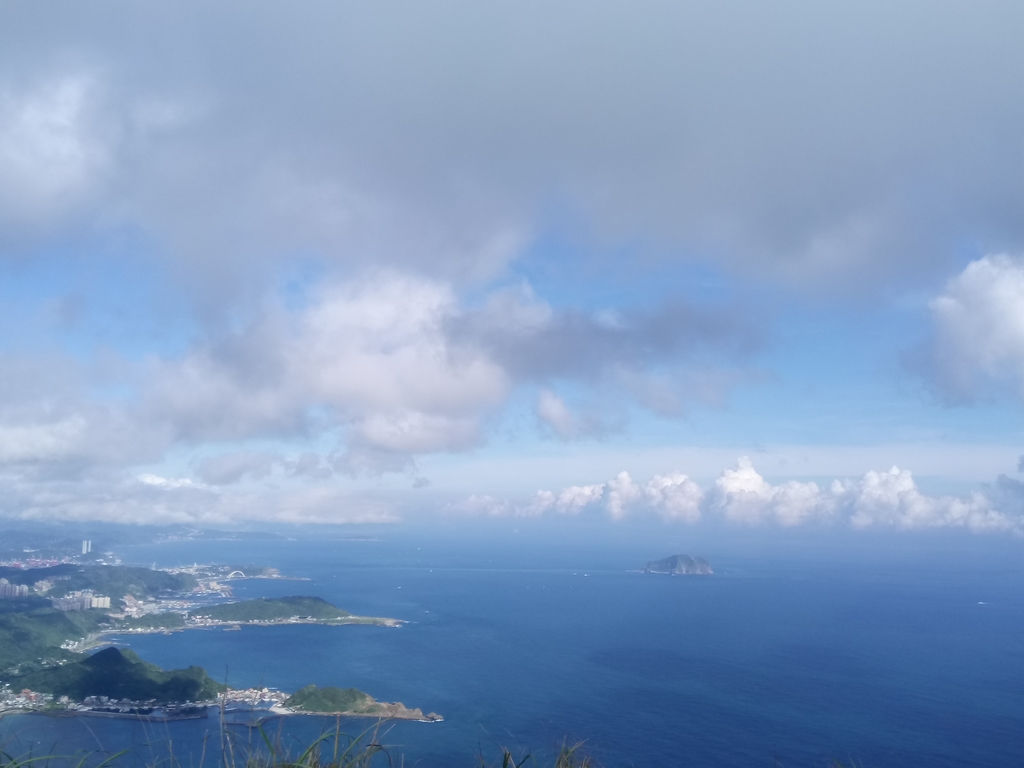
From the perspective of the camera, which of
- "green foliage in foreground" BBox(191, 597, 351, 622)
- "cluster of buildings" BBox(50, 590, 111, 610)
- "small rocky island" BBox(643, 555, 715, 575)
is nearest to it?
"green foliage in foreground" BBox(191, 597, 351, 622)

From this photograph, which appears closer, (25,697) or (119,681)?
(25,697)

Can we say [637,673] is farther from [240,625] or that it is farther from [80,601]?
[80,601]

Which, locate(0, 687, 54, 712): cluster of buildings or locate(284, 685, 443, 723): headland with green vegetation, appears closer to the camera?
locate(0, 687, 54, 712): cluster of buildings

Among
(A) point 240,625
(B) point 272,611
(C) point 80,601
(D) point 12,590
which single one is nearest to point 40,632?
(A) point 240,625

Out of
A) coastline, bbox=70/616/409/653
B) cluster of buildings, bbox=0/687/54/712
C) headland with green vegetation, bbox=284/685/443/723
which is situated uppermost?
cluster of buildings, bbox=0/687/54/712

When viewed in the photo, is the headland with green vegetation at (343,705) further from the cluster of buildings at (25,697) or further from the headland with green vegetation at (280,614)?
the headland with green vegetation at (280,614)

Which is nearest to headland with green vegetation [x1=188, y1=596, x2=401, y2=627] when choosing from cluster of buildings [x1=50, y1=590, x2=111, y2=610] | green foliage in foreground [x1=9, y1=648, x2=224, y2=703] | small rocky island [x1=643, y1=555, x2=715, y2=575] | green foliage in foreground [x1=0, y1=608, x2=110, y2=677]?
green foliage in foreground [x1=0, y1=608, x2=110, y2=677]

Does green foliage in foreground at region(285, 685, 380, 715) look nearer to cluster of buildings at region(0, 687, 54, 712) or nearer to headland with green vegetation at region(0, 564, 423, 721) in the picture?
headland with green vegetation at region(0, 564, 423, 721)
